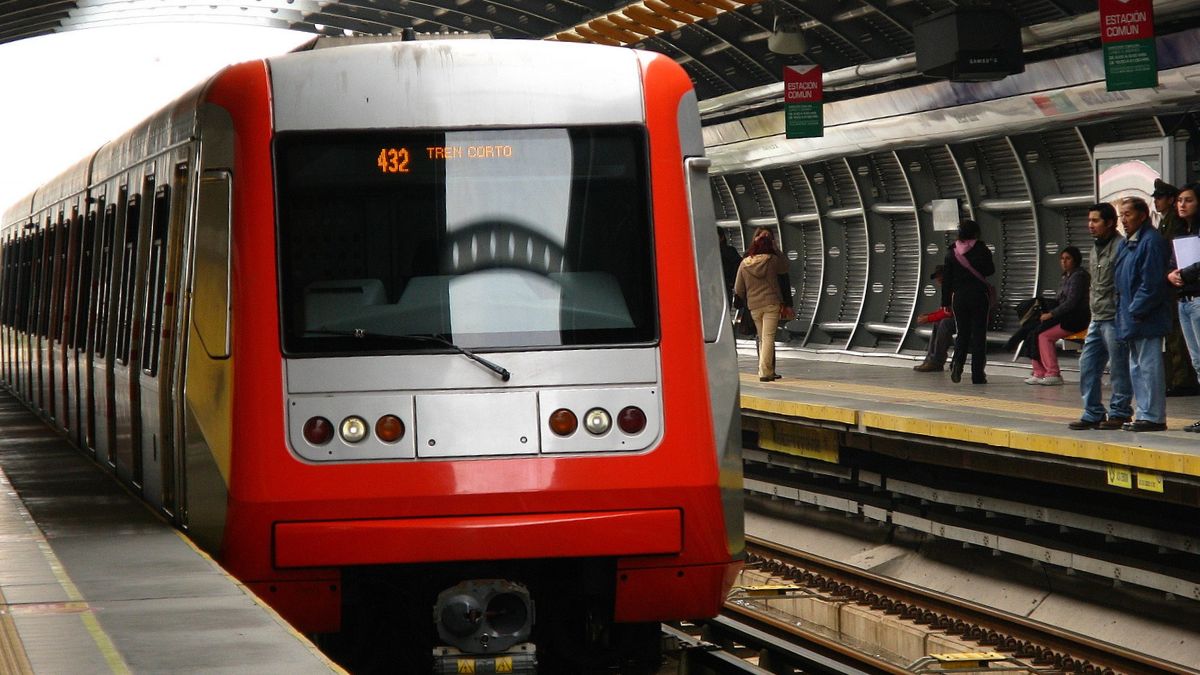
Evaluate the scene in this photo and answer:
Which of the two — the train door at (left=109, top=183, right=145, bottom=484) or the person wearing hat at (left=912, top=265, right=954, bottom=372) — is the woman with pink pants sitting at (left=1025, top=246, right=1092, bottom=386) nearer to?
the person wearing hat at (left=912, top=265, right=954, bottom=372)

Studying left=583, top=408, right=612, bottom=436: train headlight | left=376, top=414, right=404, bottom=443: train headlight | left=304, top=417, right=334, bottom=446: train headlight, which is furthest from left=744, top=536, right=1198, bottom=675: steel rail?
left=304, top=417, right=334, bottom=446: train headlight

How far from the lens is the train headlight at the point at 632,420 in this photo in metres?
6.89

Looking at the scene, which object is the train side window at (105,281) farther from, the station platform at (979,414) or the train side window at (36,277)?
the station platform at (979,414)

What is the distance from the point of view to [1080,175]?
55.5ft

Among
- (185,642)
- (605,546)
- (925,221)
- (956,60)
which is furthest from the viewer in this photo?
(925,221)

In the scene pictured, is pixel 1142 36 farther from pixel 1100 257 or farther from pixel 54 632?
pixel 54 632

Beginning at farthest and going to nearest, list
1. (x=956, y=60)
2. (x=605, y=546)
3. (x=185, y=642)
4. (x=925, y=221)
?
(x=925, y=221) < (x=956, y=60) < (x=605, y=546) < (x=185, y=642)

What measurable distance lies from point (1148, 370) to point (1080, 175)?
714 cm

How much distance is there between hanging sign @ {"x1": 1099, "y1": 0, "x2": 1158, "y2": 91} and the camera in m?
13.3

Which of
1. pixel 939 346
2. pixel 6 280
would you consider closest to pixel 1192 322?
pixel 939 346

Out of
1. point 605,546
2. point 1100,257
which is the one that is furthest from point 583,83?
point 1100,257

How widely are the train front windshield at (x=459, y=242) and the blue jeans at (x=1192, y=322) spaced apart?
191 inches

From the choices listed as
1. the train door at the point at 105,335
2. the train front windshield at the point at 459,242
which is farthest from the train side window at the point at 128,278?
the train front windshield at the point at 459,242

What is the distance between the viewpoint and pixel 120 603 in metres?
6.21
